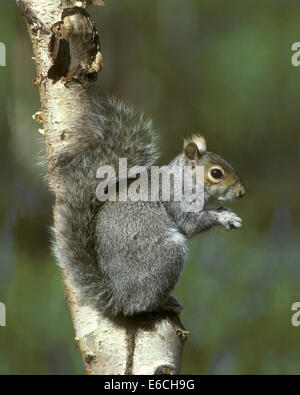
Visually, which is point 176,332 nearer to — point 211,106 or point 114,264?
point 114,264

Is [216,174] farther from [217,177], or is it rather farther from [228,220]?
[228,220]

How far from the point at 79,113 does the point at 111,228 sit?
0.42 meters

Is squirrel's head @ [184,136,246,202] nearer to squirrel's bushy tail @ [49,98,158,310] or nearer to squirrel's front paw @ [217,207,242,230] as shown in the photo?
squirrel's front paw @ [217,207,242,230]

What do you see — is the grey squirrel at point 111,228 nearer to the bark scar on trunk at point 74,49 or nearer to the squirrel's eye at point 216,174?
the bark scar on trunk at point 74,49

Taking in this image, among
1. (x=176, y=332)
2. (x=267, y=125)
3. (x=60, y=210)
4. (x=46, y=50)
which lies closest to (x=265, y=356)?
(x=267, y=125)

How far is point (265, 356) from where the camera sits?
3.32 metres

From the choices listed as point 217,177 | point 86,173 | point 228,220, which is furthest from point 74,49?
point 228,220

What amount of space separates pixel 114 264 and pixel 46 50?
2.61 ft

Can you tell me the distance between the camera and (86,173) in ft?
5.28

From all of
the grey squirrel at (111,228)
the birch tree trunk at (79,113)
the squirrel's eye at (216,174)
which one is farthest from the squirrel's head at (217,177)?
the birch tree trunk at (79,113)

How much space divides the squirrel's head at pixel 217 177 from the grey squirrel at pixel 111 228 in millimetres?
257

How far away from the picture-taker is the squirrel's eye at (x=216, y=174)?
197cm

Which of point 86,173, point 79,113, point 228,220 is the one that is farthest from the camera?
point 228,220
